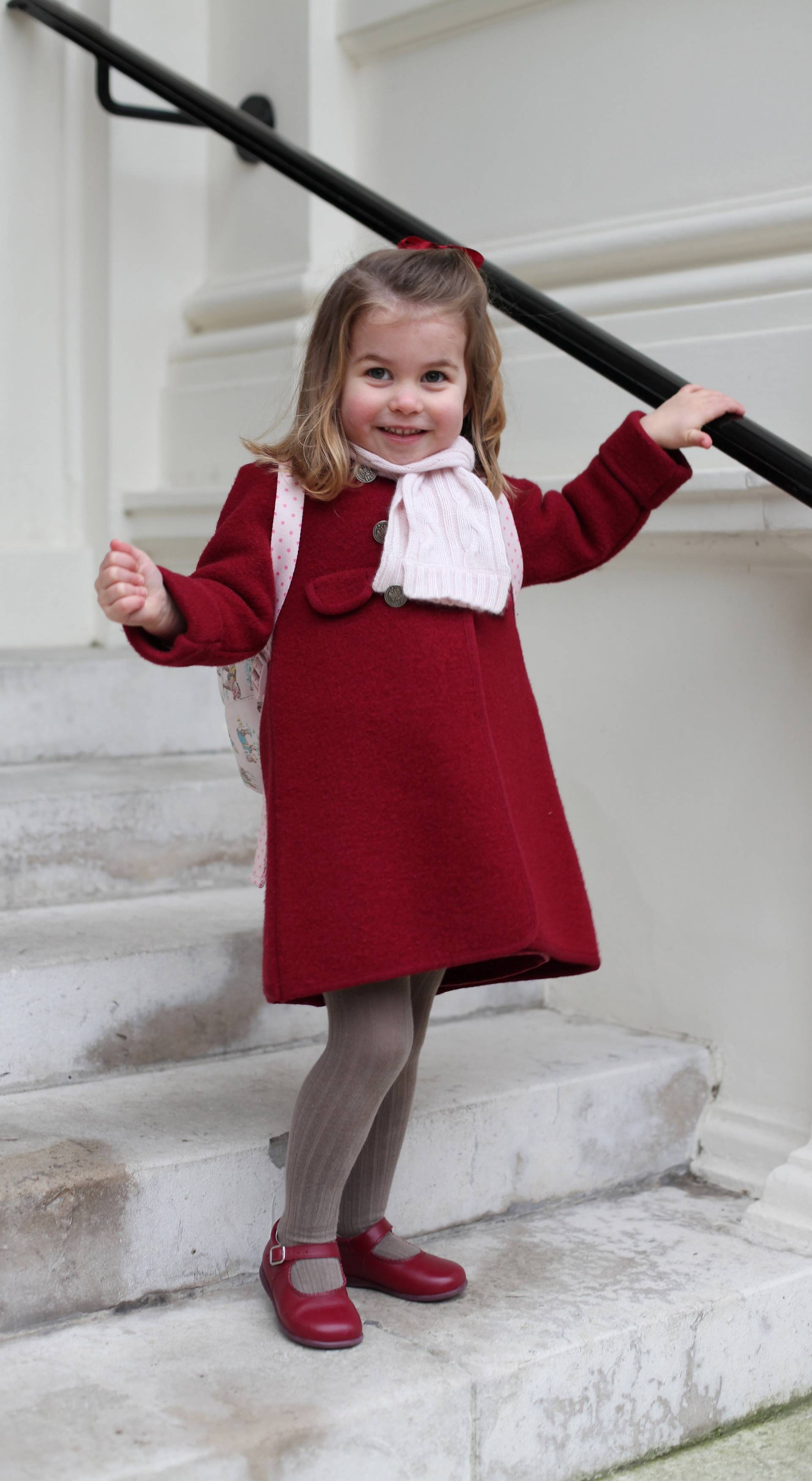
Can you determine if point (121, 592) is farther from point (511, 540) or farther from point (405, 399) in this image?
point (511, 540)

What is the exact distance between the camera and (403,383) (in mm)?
1756

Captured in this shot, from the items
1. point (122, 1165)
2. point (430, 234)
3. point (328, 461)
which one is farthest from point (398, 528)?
point (122, 1165)

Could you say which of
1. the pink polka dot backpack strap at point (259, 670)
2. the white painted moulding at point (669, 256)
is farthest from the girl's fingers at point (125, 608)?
the white painted moulding at point (669, 256)

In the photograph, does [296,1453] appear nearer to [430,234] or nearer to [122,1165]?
[122,1165]

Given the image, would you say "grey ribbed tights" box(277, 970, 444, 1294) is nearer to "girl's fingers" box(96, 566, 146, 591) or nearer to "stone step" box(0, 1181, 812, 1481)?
"stone step" box(0, 1181, 812, 1481)

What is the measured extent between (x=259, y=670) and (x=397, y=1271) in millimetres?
767

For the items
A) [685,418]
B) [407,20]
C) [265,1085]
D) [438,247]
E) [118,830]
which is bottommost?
[265,1085]

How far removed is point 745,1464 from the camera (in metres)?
1.89

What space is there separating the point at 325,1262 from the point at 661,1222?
25.2 inches

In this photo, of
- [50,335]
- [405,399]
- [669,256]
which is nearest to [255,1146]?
[405,399]

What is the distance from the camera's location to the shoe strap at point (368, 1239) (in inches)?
76.8

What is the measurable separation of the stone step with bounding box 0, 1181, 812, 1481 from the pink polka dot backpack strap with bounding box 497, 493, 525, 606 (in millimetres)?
885

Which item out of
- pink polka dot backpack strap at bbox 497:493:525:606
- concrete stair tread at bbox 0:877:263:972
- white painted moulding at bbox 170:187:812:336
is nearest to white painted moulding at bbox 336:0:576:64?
white painted moulding at bbox 170:187:812:336

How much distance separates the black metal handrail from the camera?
199 centimetres
